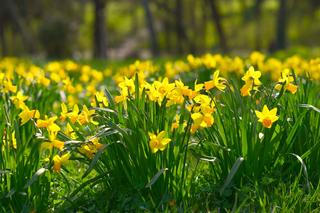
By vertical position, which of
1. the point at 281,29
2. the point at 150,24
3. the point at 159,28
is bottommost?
the point at 159,28

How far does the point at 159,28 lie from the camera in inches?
1786

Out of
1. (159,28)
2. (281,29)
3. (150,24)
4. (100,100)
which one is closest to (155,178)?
(100,100)

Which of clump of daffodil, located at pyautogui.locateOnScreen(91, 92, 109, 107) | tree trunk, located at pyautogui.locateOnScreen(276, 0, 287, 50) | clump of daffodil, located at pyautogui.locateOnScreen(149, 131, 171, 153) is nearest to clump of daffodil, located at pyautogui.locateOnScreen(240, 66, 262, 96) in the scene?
clump of daffodil, located at pyautogui.locateOnScreen(149, 131, 171, 153)

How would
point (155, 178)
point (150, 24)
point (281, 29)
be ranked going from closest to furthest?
point (155, 178) < point (281, 29) < point (150, 24)

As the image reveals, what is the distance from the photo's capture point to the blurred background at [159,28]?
1811cm

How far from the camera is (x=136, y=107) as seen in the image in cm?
277

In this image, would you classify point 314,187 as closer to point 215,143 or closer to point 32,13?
point 215,143

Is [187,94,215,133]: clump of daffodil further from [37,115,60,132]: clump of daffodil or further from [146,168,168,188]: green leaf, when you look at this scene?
[37,115,60,132]: clump of daffodil

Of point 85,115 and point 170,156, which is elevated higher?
point 85,115

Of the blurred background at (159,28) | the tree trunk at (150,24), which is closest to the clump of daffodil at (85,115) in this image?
the blurred background at (159,28)

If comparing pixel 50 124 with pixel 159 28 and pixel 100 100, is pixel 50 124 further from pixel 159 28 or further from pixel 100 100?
pixel 159 28

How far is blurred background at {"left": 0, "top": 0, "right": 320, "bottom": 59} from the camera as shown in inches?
713

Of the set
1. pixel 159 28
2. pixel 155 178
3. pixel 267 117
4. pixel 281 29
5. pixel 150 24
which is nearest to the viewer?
pixel 155 178

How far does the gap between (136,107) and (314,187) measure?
1.03m
